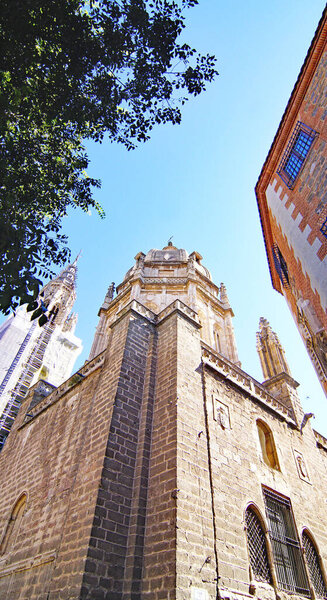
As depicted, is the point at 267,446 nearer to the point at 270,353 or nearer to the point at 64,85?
the point at 270,353

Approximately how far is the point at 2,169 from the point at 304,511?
38.6 ft

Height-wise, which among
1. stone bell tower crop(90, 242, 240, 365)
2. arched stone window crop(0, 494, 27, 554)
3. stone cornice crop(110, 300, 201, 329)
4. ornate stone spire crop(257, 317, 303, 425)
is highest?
stone bell tower crop(90, 242, 240, 365)

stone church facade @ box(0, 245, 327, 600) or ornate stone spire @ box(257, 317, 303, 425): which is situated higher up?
ornate stone spire @ box(257, 317, 303, 425)

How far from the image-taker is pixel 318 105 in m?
8.46

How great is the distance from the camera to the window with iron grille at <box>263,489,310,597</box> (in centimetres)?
796

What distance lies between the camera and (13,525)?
9.62 meters

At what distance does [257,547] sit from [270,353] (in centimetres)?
863

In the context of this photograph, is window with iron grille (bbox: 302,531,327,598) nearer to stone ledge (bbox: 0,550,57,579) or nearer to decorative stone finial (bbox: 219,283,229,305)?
stone ledge (bbox: 0,550,57,579)

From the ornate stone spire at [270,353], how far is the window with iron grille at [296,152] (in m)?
7.84

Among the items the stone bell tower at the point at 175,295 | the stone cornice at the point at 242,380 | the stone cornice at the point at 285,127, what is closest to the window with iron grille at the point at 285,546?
the stone cornice at the point at 242,380

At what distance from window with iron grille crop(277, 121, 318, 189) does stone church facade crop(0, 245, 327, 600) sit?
16.8 feet

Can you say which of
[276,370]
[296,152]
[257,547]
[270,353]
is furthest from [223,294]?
[257,547]

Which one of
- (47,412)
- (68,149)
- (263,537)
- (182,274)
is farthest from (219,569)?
(182,274)

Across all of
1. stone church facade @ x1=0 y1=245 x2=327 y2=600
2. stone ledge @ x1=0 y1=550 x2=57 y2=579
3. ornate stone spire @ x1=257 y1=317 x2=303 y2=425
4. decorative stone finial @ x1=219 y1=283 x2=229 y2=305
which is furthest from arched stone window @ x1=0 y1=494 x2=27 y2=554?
decorative stone finial @ x1=219 y1=283 x2=229 y2=305
